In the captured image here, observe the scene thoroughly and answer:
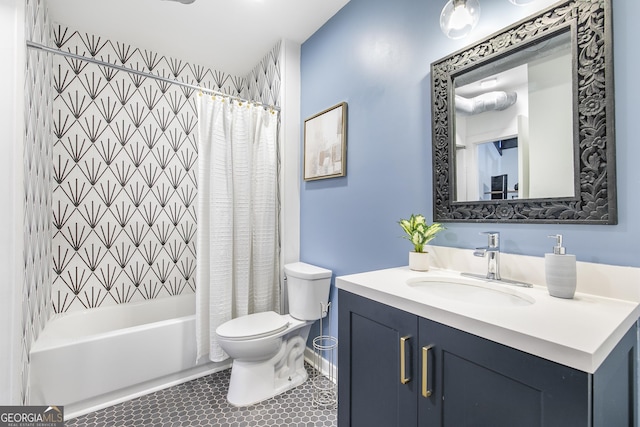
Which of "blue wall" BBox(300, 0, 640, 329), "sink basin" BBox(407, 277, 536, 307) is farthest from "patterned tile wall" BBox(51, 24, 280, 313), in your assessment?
"sink basin" BBox(407, 277, 536, 307)

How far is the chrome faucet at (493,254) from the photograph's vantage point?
1.09 meters

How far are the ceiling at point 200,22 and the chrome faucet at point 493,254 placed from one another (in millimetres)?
1811

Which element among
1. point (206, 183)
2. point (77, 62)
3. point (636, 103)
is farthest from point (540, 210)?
point (77, 62)

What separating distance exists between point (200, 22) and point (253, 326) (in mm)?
2249

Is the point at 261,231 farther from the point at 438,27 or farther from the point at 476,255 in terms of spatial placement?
the point at 438,27

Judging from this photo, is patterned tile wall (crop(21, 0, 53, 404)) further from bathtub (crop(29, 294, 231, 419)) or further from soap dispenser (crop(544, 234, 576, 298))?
A: soap dispenser (crop(544, 234, 576, 298))

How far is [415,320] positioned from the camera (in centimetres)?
88

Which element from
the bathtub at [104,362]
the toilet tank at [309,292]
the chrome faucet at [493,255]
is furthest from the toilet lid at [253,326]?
the chrome faucet at [493,255]

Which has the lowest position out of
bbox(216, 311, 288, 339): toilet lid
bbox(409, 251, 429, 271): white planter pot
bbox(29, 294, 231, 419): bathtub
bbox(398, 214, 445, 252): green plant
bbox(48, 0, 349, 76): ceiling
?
bbox(29, 294, 231, 419): bathtub

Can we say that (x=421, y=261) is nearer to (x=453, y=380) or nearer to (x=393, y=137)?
(x=453, y=380)

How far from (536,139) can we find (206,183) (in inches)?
73.3

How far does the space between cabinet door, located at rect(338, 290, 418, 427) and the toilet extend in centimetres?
71

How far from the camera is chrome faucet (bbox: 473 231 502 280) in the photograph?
1.09m

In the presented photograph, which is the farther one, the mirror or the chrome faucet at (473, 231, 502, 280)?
the chrome faucet at (473, 231, 502, 280)
